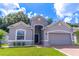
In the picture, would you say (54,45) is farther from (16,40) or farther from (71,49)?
(16,40)

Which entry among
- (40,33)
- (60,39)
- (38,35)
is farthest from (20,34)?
(60,39)

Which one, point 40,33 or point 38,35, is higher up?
point 40,33

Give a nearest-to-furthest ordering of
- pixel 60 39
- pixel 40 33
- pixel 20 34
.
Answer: pixel 60 39
pixel 20 34
pixel 40 33

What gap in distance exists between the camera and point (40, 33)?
1192 centimetres

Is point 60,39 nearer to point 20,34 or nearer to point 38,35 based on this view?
point 38,35

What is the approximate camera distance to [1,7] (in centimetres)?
1013

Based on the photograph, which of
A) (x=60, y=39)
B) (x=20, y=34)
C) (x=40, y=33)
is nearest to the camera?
(x=60, y=39)

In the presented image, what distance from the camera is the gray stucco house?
37.3ft

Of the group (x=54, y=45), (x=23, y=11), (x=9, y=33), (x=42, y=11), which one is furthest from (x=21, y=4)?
(x=54, y=45)

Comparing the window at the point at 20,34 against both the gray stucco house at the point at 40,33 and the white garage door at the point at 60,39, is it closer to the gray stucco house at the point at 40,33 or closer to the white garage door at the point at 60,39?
the gray stucco house at the point at 40,33

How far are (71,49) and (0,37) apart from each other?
3.84 meters

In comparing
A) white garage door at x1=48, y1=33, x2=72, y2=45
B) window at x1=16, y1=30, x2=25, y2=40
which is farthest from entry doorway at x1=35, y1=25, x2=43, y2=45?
window at x1=16, y1=30, x2=25, y2=40

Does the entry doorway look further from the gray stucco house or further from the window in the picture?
the window

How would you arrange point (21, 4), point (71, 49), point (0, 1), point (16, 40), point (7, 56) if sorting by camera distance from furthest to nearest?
point (16, 40)
point (71, 49)
point (21, 4)
point (0, 1)
point (7, 56)
